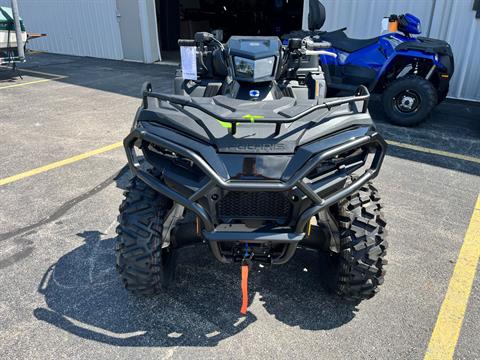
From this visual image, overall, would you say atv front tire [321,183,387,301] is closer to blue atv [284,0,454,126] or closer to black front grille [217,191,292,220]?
black front grille [217,191,292,220]

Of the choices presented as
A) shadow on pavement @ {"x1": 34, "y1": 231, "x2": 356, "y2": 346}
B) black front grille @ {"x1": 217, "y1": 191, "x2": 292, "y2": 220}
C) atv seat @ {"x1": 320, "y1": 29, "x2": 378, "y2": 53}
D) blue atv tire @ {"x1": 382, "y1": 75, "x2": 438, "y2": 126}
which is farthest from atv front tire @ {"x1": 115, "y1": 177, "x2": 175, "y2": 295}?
atv seat @ {"x1": 320, "y1": 29, "x2": 378, "y2": 53}

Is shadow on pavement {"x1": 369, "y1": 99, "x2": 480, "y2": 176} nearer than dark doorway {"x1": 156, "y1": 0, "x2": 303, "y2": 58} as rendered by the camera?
Yes

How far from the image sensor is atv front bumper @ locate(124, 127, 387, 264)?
191cm

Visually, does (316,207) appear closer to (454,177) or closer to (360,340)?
(360,340)

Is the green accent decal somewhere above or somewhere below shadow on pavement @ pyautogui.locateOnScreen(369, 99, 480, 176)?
above

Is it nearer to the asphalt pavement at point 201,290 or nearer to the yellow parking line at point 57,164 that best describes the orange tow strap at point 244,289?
the asphalt pavement at point 201,290

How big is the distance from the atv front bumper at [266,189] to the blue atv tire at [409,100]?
13.9 ft

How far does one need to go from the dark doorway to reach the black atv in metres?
14.7

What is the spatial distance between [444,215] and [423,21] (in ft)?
18.7

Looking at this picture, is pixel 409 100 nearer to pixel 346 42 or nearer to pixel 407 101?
pixel 407 101

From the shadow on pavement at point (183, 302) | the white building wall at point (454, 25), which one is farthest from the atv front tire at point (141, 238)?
the white building wall at point (454, 25)

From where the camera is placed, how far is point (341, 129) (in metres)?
2.15

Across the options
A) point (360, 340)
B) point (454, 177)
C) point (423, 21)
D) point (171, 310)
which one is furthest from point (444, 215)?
point (423, 21)

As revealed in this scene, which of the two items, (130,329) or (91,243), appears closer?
(130,329)
